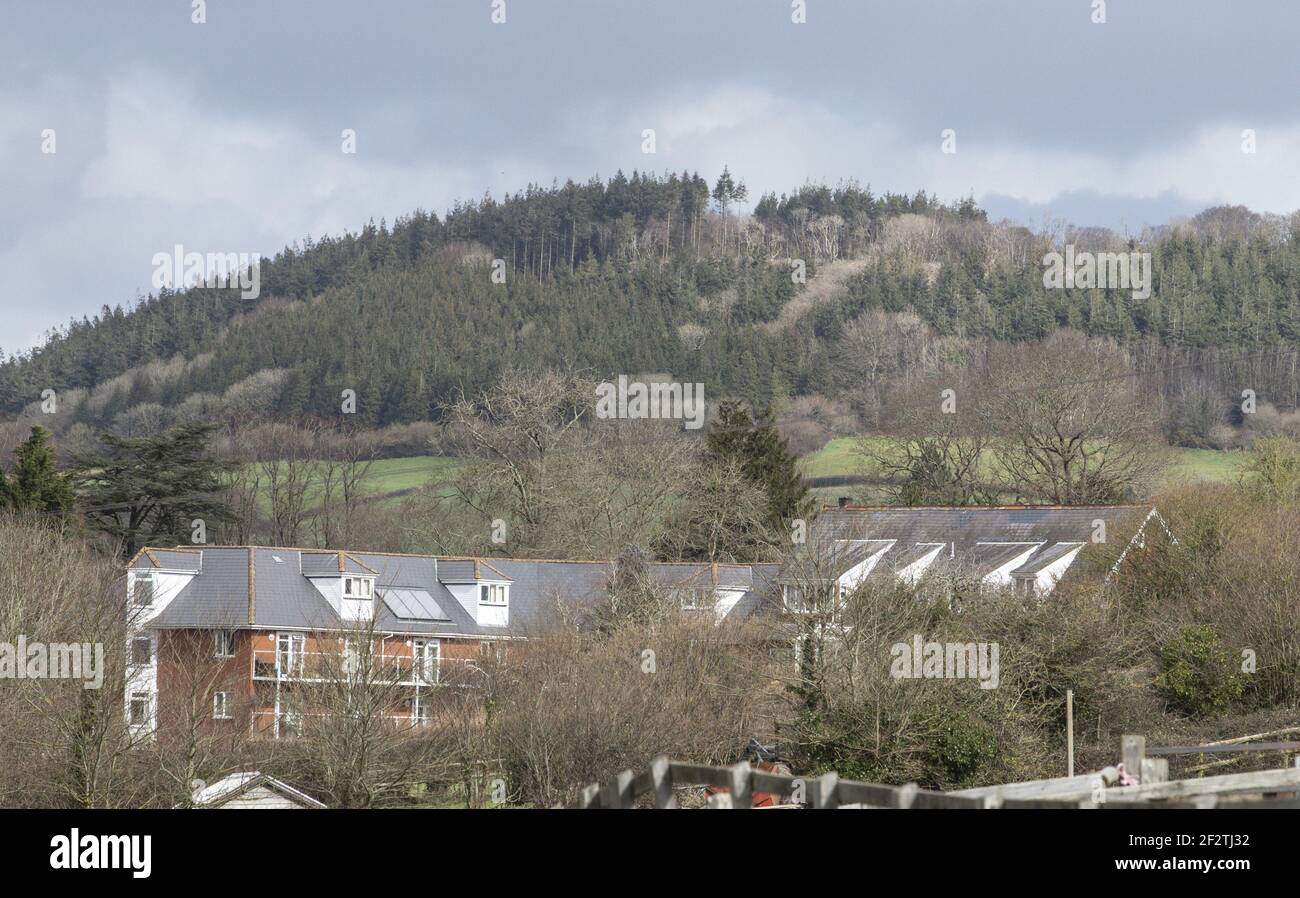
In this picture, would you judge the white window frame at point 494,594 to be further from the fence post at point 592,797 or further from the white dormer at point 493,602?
the fence post at point 592,797

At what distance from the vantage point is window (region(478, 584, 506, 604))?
52906mm

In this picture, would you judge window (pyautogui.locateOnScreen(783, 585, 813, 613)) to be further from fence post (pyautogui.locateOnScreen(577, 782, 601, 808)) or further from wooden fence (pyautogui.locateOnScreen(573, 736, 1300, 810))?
fence post (pyautogui.locateOnScreen(577, 782, 601, 808))

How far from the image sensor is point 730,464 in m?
63.2

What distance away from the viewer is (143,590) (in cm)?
4612

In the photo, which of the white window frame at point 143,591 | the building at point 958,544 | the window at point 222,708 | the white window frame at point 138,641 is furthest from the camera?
the white window frame at point 143,591

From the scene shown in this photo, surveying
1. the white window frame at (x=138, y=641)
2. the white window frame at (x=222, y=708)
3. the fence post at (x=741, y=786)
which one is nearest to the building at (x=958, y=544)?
the white window frame at (x=222, y=708)

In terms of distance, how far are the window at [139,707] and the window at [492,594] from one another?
15352mm

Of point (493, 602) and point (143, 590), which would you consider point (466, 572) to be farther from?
point (143, 590)

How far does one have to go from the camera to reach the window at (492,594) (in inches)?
2083

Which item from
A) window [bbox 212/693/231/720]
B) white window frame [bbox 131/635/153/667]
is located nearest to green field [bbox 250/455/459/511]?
white window frame [bbox 131/635/153/667]

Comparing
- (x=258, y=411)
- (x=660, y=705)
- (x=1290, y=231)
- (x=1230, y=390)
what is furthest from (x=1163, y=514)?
(x=1290, y=231)

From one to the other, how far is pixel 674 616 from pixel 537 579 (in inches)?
628

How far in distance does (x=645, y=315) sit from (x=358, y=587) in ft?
326

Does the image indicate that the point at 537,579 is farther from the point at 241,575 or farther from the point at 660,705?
the point at 660,705
